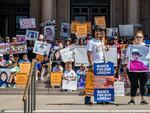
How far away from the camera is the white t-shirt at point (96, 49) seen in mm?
14966

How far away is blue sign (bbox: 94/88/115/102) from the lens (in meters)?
15.0

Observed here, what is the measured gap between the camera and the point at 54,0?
29.5m

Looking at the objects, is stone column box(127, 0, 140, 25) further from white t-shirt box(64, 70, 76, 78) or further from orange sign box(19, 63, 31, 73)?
white t-shirt box(64, 70, 76, 78)

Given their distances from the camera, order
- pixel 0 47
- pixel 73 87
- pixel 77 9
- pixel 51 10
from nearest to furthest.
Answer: pixel 73 87 < pixel 0 47 < pixel 51 10 < pixel 77 9

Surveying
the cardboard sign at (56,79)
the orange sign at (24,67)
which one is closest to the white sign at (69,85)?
the cardboard sign at (56,79)

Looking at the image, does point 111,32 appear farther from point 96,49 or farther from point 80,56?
point 96,49

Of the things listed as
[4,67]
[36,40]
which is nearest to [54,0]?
[36,40]

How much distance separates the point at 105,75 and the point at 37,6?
49.9 feet

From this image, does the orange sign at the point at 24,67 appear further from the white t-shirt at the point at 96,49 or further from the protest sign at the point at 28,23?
the white t-shirt at the point at 96,49

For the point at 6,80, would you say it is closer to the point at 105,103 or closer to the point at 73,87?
the point at 73,87

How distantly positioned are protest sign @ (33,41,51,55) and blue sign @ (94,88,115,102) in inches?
348

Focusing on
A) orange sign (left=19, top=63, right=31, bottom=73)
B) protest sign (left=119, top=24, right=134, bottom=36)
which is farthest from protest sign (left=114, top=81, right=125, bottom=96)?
protest sign (left=119, top=24, right=134, bottom=36)

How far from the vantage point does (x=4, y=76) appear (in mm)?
21797

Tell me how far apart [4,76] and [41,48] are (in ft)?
8.80
